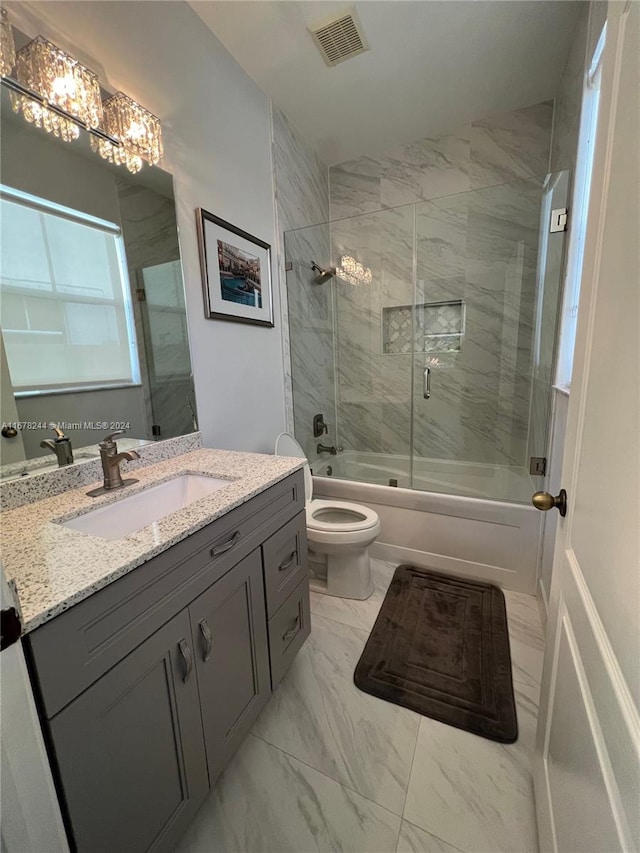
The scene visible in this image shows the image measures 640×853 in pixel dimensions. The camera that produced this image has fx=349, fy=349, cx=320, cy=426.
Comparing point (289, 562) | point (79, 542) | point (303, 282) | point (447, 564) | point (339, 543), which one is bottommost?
point (447, 564)

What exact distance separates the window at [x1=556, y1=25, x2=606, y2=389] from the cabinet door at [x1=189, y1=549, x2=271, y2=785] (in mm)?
1644

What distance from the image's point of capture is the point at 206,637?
0.93 m

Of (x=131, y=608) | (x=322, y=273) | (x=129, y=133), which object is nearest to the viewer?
(x=131, y=608)

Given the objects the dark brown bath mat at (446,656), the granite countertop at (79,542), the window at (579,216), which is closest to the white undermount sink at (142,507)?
the granite countertop at (79,542)

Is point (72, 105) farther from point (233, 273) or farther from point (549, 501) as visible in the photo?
point (549, 501)

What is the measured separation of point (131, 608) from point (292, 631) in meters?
0.83

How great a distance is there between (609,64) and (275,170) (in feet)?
6.28

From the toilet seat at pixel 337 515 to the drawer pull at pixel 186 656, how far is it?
1.01 meters

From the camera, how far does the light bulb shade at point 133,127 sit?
4.06 ft

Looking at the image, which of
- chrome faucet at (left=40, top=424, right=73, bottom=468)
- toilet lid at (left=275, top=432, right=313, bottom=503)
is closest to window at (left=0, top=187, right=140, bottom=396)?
chrome faucet at (left=40, top=424, right=73, bottom=468)

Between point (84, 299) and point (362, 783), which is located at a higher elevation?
point (84, 299)

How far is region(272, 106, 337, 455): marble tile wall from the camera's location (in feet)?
7.47

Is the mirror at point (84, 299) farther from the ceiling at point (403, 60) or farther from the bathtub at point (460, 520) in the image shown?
the bathtub at point (460, 520)

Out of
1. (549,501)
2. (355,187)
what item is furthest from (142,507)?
(355,187)
